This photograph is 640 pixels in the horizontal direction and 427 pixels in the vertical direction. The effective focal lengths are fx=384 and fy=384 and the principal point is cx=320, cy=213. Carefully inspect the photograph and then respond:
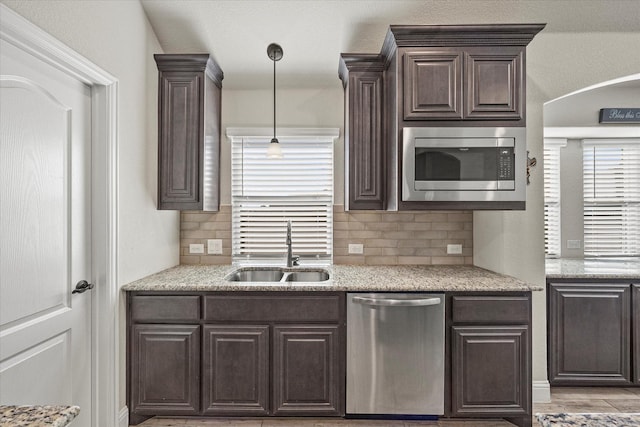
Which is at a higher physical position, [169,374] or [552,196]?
[552,196]

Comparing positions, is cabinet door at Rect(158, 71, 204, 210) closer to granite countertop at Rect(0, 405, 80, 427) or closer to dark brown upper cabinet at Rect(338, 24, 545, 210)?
dark brown upper cabinet at Rect(338, 24, 545, 210)

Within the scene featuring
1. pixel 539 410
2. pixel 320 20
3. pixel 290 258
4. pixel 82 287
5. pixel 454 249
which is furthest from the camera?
pixel 454 249

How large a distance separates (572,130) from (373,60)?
227 centimetres

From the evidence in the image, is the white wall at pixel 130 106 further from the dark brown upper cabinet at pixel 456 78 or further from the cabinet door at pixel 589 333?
the cabinet door at pixel 589 333

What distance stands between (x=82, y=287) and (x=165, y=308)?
509mm

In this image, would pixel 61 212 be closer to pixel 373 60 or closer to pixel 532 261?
pixel 373 60

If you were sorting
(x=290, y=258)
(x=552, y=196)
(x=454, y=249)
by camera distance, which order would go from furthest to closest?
(x=552, y=196)
(x=454, y=249)
(x=290, y=258)

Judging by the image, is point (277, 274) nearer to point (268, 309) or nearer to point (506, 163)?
point (268, 309)

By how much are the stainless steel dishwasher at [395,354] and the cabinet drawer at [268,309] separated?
0.17 metres

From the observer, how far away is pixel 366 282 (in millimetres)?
2590

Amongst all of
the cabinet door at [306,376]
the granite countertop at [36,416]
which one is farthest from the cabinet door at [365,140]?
the granite countertop at [36,416]

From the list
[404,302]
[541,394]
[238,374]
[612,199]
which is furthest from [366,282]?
[612,199]

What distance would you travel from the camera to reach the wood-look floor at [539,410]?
98.9 inches

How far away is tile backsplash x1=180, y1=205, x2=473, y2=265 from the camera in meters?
3.33
